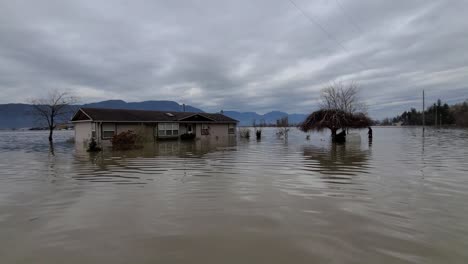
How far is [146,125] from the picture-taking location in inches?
1102

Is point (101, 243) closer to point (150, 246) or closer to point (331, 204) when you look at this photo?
point (150, 246)

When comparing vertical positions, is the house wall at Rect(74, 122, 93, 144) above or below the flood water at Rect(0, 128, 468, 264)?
above

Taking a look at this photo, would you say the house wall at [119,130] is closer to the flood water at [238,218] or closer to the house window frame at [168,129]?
the house window frame at [168,129]

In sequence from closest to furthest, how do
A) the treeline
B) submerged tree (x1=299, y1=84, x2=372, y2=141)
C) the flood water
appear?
the flood water
submerged tree (x1=299, y1=84, x2=372, y2=141)
the treeline

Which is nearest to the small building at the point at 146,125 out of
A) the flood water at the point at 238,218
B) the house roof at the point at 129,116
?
the house roof at the point at 129,116

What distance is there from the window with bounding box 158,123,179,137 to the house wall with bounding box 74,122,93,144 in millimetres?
6972

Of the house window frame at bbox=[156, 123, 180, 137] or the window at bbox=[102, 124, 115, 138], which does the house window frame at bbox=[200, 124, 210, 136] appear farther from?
the window at bbox=[102, 124, 115, 138]

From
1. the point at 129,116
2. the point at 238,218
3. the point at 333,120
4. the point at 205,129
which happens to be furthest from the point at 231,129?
the point at 238,218

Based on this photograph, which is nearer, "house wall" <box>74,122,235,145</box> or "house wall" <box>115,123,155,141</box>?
"house wall" <box>74,122,235,145</box>

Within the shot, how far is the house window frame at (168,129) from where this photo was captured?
29280 millimetres

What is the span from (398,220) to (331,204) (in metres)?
1.25

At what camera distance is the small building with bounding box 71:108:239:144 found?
960 inches

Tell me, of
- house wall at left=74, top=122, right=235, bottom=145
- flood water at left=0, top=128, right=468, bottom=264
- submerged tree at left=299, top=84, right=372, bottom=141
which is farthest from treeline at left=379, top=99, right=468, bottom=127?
flood water at left=0, top=128, right=468, bottom=264

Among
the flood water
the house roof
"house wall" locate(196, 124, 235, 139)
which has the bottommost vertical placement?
the flood water
